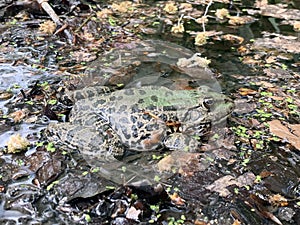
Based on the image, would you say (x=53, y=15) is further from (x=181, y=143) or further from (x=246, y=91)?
(x=181, y=143)

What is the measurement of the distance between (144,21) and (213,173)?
13.3ft

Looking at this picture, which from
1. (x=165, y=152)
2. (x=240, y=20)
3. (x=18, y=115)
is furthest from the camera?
(x=240, y=20)

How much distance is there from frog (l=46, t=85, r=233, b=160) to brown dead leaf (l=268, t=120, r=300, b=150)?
1.86 ft

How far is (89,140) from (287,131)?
7.06ft

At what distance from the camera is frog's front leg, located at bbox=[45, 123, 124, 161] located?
12.5 ft

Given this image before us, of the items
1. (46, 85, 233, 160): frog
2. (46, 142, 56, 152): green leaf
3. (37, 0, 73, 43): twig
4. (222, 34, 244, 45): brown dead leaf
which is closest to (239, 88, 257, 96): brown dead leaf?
(46, 85, 233, 160): frog

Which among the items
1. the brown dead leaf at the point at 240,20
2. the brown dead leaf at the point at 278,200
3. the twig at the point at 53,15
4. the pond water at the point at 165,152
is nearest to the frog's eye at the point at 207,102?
the pond water at the point at 165,152

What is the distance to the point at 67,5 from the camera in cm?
729

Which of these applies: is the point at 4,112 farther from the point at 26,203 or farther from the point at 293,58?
the point at 293,58

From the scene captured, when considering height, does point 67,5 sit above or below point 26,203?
above

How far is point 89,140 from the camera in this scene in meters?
3.79

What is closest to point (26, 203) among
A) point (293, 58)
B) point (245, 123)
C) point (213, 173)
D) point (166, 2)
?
point (213, 173)

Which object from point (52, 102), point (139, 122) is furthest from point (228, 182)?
point (52, 102)

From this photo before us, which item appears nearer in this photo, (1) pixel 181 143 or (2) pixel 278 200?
(2) pixel 278 200
